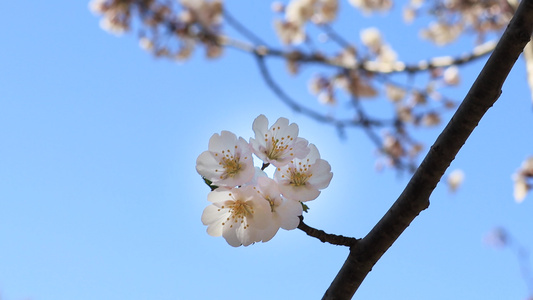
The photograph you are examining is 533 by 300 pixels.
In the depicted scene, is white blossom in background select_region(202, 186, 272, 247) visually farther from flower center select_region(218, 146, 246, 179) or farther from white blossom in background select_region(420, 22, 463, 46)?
white blossom in background select_region(420, 22, 463, 46)

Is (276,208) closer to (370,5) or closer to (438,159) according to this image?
(438,159)

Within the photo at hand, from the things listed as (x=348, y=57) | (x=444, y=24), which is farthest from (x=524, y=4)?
(x=444, y=24)

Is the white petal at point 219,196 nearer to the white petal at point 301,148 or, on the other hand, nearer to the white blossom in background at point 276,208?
the white blossom in background at point 276,208

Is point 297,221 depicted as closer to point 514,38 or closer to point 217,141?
point 217,141

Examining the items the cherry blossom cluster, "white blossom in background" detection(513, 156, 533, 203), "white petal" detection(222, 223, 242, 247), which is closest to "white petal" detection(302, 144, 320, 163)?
the cherry blossom cluster

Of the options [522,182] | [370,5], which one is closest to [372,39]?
[370,5]

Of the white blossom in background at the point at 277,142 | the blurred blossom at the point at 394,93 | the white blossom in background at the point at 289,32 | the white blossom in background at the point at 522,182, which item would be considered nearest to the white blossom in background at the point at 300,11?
the white blossom in background at the point at 289,32
